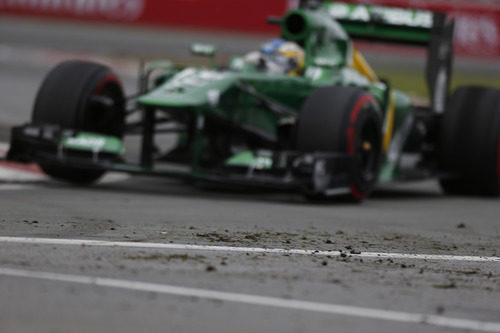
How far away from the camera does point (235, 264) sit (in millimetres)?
6086

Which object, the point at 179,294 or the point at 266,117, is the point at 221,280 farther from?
the point at 266,117

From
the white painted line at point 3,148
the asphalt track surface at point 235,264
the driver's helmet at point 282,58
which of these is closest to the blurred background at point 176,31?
the white painted line at point 3,148

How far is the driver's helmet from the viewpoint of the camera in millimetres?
11430

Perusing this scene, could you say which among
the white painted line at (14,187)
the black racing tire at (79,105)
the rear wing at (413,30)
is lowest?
the white painted line at (14,187)

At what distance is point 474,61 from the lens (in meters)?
29.5

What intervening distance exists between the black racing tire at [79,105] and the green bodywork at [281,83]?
0.55 meters

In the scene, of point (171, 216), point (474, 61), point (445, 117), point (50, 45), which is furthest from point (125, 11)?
point (171, 216)

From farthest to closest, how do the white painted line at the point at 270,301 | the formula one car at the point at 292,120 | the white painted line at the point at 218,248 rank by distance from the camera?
the formula one car at the point at 292,120, the white painted line at the point at 218,248, the white painted line at the point at 270,301

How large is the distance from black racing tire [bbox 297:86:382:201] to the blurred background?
17.6 m

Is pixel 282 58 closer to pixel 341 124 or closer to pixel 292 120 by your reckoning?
pixel 292 120

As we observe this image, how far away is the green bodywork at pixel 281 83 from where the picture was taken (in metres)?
10.1

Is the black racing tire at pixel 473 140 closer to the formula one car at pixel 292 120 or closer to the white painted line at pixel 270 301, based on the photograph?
the formula one car at pixel 292 120

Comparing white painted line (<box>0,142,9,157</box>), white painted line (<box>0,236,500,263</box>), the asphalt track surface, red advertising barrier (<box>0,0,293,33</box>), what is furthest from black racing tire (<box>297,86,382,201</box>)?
red advertising barrier (<box>0,0,293,33</box>)

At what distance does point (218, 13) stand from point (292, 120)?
19499 mm
